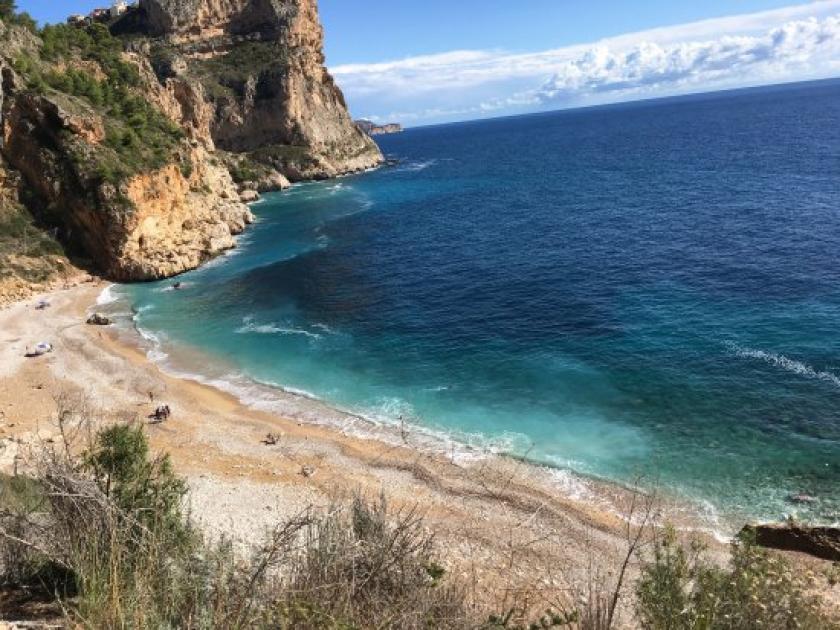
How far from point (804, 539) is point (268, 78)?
5056 inches

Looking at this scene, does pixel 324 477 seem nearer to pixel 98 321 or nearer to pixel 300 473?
pixel 300 473

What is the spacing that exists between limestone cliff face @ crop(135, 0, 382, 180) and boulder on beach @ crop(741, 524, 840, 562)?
116416mm

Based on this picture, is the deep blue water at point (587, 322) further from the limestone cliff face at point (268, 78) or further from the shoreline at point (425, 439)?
the limestone cliff face at point (268, 78)

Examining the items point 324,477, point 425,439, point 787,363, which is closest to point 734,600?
point 324,477

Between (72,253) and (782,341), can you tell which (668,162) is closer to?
(782,341)

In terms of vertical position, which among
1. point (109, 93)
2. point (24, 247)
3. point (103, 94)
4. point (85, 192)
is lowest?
point (24, 247)

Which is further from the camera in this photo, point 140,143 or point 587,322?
point 140,143

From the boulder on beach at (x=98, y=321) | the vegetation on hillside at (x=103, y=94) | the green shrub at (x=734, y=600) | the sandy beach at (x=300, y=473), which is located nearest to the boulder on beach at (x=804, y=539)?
the sandy beach at (x=300, y=473)

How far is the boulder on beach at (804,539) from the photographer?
68.1 ft

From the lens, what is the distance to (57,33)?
7669 cm

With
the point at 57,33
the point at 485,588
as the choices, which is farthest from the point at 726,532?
the point at 57,33

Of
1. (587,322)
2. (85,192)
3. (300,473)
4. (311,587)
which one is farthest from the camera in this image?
(85,192)

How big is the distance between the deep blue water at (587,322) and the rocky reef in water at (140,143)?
5.58 metres

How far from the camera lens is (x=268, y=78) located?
12781 cm
